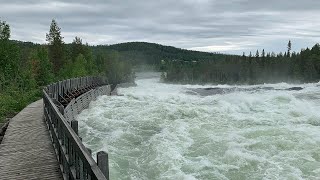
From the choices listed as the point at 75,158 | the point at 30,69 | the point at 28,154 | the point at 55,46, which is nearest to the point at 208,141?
the point at 28,154

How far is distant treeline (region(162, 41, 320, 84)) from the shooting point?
403 feet

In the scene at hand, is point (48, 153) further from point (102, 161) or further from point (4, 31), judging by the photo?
point (4, 31)

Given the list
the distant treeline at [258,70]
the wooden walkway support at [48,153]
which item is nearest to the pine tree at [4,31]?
the wooden walkway support at [48,153]

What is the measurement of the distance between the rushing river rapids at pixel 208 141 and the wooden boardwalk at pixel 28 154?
2405 mm

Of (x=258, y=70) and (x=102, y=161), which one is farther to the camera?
(x=258, y=70)

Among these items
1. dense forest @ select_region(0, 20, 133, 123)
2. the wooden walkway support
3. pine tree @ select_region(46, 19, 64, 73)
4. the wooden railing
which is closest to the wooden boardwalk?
the wooden walkway support

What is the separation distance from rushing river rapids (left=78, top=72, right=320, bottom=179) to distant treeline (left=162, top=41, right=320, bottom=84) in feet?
344

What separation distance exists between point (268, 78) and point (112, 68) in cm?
6044

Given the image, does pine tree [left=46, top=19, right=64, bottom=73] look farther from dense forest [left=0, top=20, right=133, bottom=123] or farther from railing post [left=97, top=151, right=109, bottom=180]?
railing post [left=97, top=151, right=109, bottom=180]

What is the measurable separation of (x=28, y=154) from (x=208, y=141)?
7.87 metres

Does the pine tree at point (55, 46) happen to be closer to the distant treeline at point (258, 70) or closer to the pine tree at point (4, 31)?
the pine tree at point (4, 31)

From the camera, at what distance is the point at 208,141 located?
15.5 metres

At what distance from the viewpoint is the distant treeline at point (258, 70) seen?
122900 mm

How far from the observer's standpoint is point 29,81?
37781 millimetres
